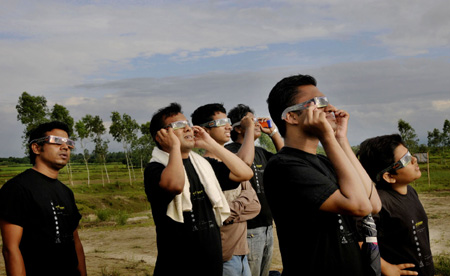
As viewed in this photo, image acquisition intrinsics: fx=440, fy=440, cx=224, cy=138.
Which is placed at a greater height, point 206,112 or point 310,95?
point 206,112

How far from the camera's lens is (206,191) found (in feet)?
12.7

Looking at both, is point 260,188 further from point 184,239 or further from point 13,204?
point 13,204

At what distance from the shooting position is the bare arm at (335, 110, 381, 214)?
2744 millimetres

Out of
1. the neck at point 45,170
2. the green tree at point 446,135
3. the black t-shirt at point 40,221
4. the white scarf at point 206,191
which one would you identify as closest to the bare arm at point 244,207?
the white scarf at point 206,191

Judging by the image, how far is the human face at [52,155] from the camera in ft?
14.3

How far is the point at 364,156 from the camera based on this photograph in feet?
12.3

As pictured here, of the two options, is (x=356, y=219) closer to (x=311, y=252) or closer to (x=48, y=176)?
(x=311, y=252)

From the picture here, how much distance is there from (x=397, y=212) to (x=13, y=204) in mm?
3234

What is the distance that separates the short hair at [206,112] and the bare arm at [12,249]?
2.35 m

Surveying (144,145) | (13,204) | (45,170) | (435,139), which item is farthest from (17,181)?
(435,139)

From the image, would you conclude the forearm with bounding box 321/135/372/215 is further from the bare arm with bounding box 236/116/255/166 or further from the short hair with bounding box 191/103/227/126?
the short hair with bounding box 191/103/227/126

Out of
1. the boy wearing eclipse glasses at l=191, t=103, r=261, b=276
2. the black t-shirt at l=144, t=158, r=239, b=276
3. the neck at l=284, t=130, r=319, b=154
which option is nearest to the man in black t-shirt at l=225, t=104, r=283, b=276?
the boy wearing eclipse glasses at l=191, t=103, r=261, b=276

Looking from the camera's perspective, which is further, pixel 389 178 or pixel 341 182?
pixel 389 178

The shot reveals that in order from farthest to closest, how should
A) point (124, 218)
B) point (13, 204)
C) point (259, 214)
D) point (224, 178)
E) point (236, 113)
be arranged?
point (124, 218) → point (236, 113) → point (259, 214) → point (224, 178) → point (13, 204)
